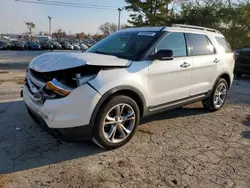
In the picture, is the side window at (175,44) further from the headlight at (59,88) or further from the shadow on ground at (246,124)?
A: the shadow on ground at (246,124)

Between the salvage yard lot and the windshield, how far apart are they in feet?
4.35

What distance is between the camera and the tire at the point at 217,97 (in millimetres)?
5082

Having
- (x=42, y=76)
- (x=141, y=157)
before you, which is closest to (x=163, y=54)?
(x=141, y=157)

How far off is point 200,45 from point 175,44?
795 mm

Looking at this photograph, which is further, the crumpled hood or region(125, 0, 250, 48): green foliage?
region(125, 0, 250, 48): green foliage

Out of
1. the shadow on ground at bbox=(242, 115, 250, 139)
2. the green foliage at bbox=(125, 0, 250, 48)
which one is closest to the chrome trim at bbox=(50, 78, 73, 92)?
the shadow on ground at bbox=(242, 115, 250, 139)

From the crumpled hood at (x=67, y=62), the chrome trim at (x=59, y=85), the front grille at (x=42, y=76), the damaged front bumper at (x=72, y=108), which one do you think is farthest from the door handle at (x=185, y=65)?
the front grille at (x=42, y=76)

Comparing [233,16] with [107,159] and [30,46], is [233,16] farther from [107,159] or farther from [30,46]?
[30,46]

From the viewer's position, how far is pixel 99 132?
3.11 metres

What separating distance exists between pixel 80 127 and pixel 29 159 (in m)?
0.79

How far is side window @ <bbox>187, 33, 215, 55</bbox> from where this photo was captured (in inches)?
172

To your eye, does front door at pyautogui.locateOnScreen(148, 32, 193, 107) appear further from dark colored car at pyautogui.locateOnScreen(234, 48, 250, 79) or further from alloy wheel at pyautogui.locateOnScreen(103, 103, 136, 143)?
dark colored car at pyautogui.locateOnScreen(234, 48, 250, 79)

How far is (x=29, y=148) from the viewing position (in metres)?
3.31

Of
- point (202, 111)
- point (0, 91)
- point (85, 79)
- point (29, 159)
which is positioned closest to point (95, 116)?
point (85, 79)
